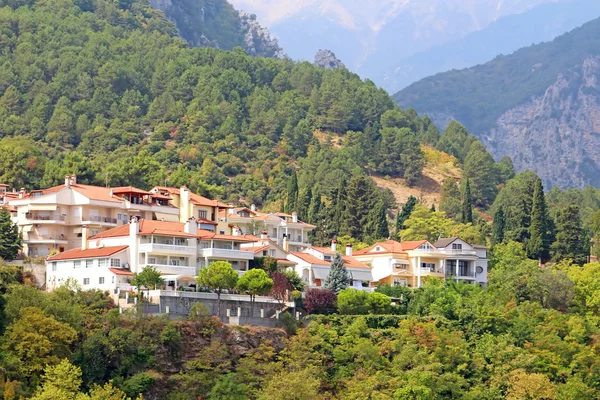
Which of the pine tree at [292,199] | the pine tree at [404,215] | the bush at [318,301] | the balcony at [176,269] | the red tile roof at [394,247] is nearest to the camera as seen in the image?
the balcony at [176,269]

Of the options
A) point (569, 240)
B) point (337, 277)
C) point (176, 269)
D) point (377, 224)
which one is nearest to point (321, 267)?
point (337, 277)

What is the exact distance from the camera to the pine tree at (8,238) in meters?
81.8

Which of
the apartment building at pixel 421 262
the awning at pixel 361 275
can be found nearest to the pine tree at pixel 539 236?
the apartment building at pixel 421 262

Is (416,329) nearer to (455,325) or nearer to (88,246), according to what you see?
(455,325)

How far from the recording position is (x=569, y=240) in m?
108

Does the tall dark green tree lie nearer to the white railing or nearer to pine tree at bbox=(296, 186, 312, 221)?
the white railing

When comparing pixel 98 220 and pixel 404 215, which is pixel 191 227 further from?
pixel 404 215

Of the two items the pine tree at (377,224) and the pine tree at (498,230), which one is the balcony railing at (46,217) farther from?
the pine tree at (498,230)

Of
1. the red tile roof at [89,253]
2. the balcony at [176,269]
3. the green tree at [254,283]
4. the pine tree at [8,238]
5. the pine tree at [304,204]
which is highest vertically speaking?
the pine tree at [304,204]

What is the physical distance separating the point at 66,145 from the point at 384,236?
50.5 meters

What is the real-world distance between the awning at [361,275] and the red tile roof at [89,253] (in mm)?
18929

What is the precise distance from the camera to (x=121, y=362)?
71.0 metres

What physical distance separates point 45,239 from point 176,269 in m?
12.0

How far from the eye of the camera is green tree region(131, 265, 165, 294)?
2985 inches
